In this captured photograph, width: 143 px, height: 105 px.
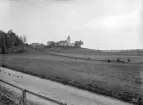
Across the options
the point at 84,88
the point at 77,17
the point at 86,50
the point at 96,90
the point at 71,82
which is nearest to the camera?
the point at 96,90

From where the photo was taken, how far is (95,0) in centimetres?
1298

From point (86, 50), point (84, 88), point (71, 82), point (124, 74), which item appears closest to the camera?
point (84, 88)

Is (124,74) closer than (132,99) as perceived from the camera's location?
No

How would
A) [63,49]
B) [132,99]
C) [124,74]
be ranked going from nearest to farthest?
[132,99] → [124,74] → [63,49]

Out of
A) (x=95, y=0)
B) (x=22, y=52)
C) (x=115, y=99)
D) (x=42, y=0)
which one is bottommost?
(x=115, y=99)

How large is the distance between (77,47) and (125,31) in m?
24.0

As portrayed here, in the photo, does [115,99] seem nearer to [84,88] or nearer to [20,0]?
[84,88]

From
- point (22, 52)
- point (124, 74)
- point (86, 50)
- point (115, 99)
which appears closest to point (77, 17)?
point (86, 50)

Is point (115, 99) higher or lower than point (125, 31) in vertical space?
lower

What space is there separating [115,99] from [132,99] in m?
1.06

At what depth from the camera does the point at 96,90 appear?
39.3ft

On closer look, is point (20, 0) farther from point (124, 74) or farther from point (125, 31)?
point (124, 74)

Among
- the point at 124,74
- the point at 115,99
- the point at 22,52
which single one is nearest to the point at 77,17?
the point at 124,74

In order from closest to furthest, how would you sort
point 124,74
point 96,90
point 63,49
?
point 96,90
point 124,74
point 63,49
